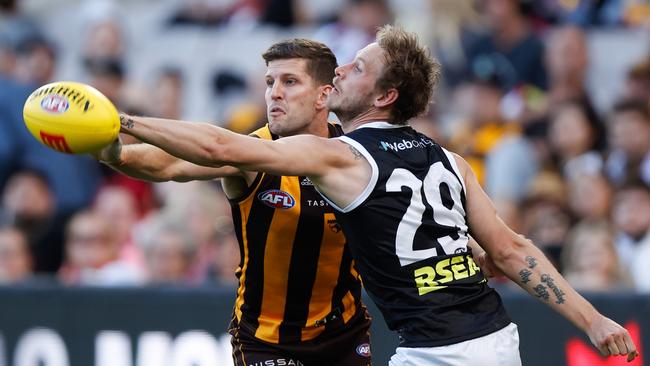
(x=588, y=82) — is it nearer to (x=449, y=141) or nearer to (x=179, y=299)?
(x=449, y=141)

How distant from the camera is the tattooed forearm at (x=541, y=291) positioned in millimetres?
5711

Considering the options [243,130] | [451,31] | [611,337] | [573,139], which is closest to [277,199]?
[611,337]

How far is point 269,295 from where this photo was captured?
624 centimetres

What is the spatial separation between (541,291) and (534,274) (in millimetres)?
86

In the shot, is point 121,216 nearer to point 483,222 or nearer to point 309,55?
point 309,55

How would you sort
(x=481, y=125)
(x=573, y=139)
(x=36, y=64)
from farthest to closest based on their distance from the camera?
(x=36, y=64) < (x=481, y=125) < (x=573, y=139)

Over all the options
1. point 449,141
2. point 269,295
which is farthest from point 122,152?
point 449,141

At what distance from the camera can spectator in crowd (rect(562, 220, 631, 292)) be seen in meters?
8.75

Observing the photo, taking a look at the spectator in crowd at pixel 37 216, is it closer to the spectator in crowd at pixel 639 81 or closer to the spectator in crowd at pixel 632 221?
the spectator in crowd at pixel 632 221

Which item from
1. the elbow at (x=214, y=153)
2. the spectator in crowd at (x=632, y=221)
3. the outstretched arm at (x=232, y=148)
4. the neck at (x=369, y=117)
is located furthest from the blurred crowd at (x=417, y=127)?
the elbow at (x=214, y=153)

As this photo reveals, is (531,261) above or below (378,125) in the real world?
below

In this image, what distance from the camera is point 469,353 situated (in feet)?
17.6

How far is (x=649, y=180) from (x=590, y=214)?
0.61 m

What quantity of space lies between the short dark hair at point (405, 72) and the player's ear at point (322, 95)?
2.29ft
